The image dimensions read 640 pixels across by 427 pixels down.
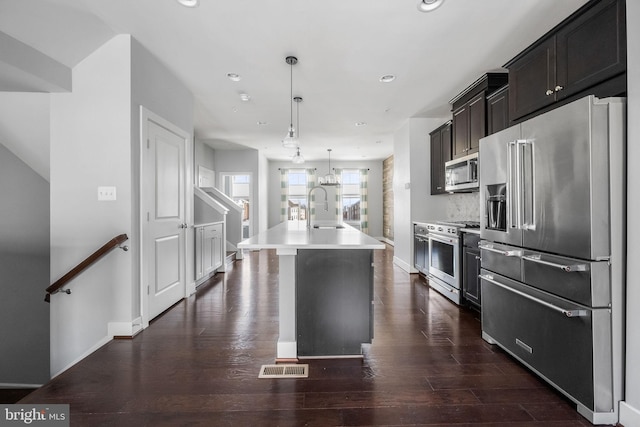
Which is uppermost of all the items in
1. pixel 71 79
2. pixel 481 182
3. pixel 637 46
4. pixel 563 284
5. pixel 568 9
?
pixel 568 9

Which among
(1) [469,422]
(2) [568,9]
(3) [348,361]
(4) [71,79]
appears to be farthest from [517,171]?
(4) [71,79]

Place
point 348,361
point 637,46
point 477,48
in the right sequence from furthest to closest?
point 477,48, point 348,361, point 637,46

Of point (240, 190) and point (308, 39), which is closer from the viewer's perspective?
point (308, 39)

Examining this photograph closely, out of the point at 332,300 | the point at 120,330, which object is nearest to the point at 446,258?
the point at 332,300

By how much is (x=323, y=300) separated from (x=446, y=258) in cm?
229

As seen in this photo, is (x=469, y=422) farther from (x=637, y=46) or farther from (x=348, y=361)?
(x=637, y=46)

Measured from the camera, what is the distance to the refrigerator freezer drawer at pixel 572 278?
5.30 feet

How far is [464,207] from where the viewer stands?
4723mm

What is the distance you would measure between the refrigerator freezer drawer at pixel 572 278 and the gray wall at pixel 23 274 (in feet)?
15.9

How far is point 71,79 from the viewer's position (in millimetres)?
2725

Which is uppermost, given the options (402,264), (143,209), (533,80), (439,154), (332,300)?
(533,80)

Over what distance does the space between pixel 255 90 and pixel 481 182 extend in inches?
116

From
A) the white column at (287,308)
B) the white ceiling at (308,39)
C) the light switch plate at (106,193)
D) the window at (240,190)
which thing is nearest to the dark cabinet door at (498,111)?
the white ceiling at (308,39)

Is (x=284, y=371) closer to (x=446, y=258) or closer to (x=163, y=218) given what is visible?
(x=163, y=218)
